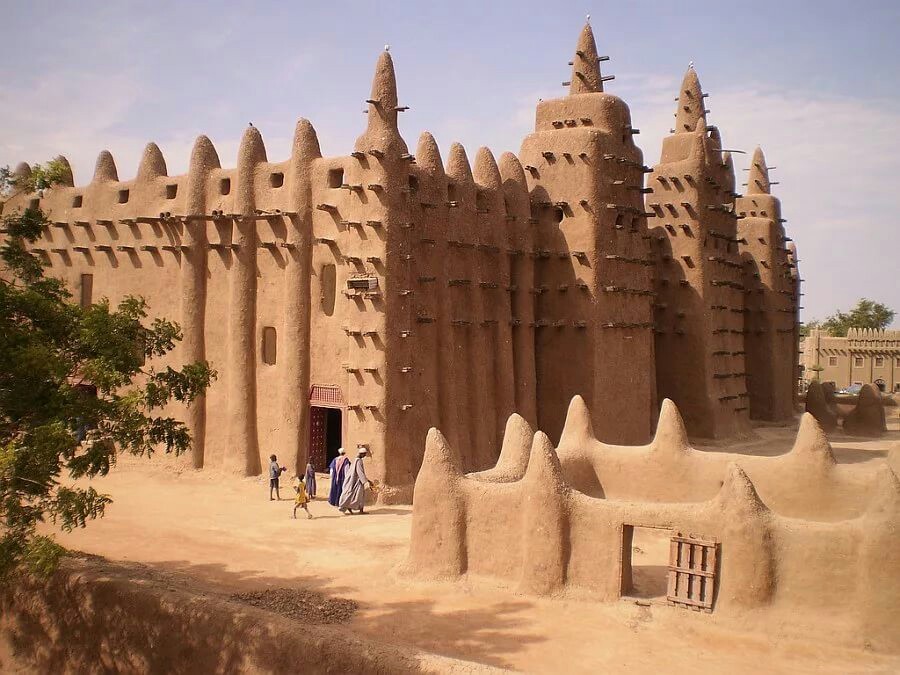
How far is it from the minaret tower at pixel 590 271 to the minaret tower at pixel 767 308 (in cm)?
1216

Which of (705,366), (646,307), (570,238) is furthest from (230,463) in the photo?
(705,366)

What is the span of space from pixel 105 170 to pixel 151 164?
84.6 inches

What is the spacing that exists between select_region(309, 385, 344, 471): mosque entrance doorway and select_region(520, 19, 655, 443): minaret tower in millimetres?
6158

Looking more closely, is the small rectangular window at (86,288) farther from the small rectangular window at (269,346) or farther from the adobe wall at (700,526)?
the adobe wall at (700,526)

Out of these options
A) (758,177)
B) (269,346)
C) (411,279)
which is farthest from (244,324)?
(758,177)

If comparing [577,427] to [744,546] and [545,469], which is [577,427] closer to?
[545,469]

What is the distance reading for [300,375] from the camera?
21703mm

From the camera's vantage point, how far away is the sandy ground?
37.6 feet

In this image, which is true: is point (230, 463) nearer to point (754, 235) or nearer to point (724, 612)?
point (724, 612)

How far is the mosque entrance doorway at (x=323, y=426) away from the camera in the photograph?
838 inches

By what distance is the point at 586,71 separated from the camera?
27.0 metres

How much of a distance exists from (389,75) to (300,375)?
310 inches

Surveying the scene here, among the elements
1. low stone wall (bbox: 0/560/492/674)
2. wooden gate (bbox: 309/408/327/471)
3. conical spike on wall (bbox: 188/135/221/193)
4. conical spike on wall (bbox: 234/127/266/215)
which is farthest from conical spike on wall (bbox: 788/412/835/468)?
conical spike on wall (bbox: 188/135/221/193)

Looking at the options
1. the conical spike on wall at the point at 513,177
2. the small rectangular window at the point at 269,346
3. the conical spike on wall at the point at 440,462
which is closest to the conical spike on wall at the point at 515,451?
the conical spike on wall at the point at 440,462
